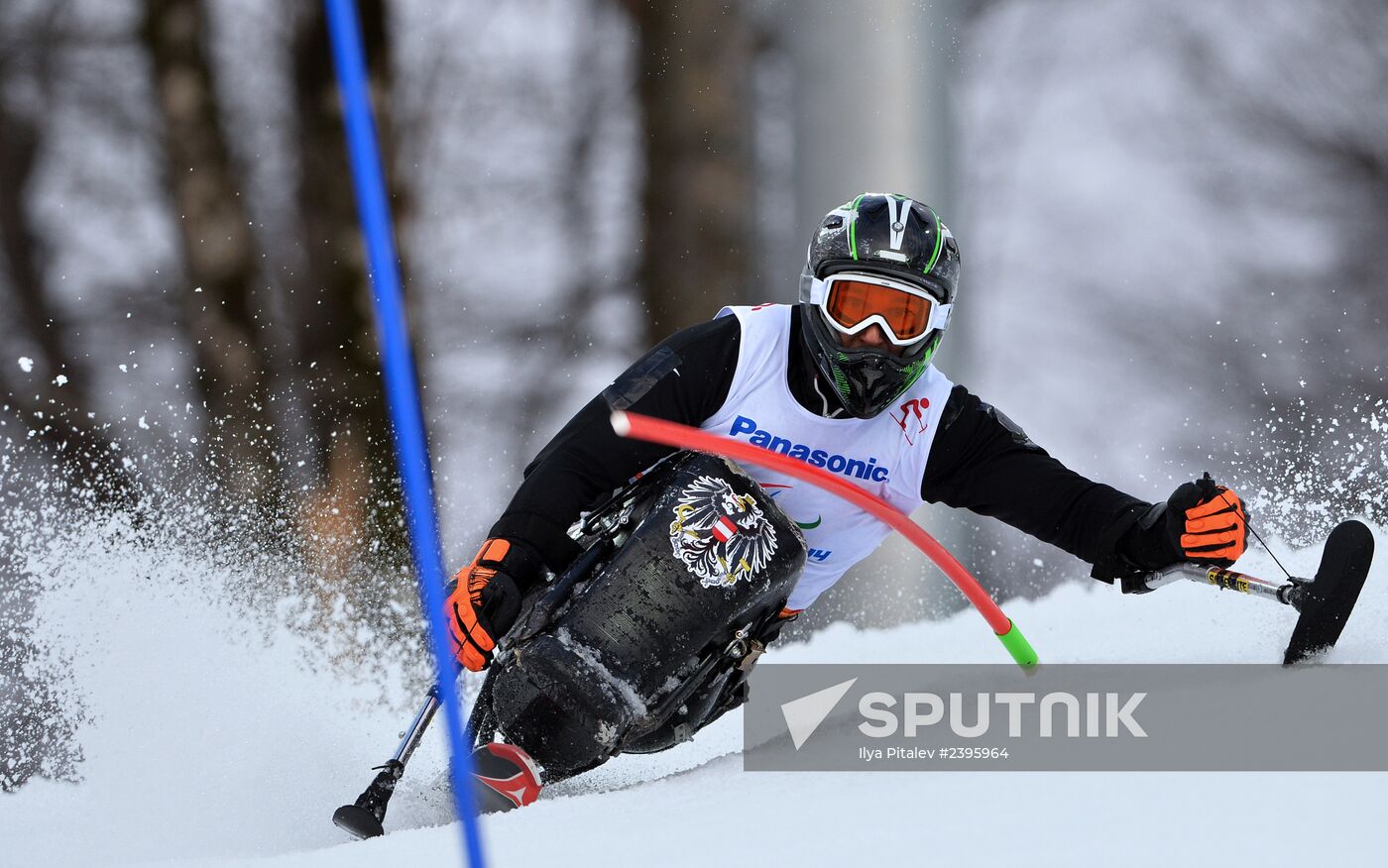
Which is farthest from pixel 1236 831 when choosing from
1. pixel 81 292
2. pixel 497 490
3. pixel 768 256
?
pixel 81 292

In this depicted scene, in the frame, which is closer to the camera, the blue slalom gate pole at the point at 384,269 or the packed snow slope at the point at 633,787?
the blue slalom gate pole at the point at 384,269

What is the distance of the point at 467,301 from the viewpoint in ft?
29.8

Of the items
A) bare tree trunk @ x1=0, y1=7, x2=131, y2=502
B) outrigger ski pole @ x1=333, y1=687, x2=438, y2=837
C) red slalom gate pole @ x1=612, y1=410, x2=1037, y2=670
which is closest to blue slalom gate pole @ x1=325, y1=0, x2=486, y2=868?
red slalom gate pole @ x1=612, y1=410, x2=1037, y2=670

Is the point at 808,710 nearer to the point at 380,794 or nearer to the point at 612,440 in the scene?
the point at 612,440

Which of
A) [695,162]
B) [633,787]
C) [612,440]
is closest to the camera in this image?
[633,787]

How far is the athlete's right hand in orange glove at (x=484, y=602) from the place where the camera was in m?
2.86

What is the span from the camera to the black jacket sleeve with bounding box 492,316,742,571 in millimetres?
3035

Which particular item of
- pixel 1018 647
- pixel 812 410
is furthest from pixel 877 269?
pixel 1018 647

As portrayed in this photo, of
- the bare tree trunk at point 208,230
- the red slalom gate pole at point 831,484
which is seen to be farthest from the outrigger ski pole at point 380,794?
the bare tree trunk at point 208,230

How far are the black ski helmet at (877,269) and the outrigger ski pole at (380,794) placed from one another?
3.73ft

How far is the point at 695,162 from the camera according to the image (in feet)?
26.9

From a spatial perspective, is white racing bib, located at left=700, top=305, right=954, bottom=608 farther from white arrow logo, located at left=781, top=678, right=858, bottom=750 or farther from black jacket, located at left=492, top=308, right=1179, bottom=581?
white arrow logo, located at left=781, top=678, right=858, bottom=750

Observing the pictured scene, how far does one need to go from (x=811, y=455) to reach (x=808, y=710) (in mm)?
571

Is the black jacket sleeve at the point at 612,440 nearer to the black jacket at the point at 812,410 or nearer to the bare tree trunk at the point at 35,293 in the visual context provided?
the black jacket at the point at 812,410
